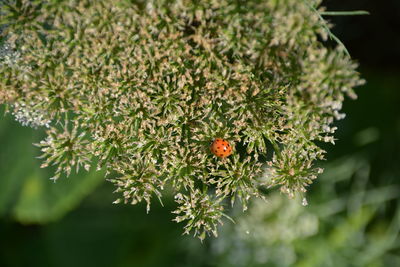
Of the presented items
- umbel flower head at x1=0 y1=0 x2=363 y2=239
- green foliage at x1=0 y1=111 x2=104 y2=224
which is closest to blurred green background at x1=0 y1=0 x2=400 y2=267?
green foliage at x1=0 y1=111 x2=104 y2=224

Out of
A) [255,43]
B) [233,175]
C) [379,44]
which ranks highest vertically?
[255,43]

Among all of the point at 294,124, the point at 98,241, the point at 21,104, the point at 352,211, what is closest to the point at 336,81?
the point at 294,124

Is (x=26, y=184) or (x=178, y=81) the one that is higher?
(x=178, y=81)

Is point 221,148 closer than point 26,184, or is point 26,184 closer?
point 221,148

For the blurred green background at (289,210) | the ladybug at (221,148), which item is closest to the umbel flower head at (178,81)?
the ladybug at (221,148)

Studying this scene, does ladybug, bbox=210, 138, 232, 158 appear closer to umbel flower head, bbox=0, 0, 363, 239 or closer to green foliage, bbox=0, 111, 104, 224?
umbel flower head, bbox=0, 0, 363, 239

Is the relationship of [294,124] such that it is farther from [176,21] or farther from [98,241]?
[98,241]

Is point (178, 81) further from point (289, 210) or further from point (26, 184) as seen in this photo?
point (26, 184)

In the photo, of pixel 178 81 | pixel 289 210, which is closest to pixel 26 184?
pixel 289 210
